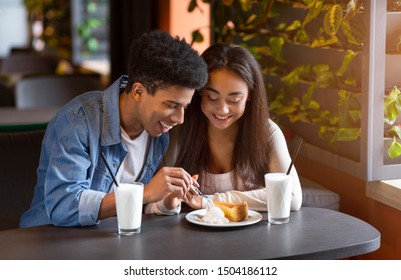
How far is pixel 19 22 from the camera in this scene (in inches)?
424

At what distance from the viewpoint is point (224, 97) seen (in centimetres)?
214

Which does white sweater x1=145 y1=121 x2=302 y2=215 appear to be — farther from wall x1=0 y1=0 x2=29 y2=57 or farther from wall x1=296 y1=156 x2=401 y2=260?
wall x1=0 y1=0 x2=29 y2=57

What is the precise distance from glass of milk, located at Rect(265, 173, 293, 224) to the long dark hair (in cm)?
32

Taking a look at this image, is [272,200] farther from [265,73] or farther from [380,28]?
[265,73]

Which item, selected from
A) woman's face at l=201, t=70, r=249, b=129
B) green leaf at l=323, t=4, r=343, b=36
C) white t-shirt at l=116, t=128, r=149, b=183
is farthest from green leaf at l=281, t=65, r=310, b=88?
white t-shirt at l=116, t=128, r=149, b=183

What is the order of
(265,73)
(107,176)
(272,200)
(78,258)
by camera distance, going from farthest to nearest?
(265,73) < (107,176) < (272,200) < (78,258)

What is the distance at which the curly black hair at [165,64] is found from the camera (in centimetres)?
187

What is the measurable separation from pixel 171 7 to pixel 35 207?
2.77 m

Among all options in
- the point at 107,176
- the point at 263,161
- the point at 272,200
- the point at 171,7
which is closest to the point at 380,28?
the point at 263,161

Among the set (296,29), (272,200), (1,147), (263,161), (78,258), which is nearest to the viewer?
(78,258)

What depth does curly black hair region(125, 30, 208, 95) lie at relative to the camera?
6.14 feet

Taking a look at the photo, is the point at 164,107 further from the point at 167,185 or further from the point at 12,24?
the point at 12,24

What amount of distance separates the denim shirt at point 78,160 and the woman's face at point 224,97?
0.22 metres

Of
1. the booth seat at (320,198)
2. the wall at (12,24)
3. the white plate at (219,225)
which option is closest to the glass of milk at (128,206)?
the white plate at (219,225)
